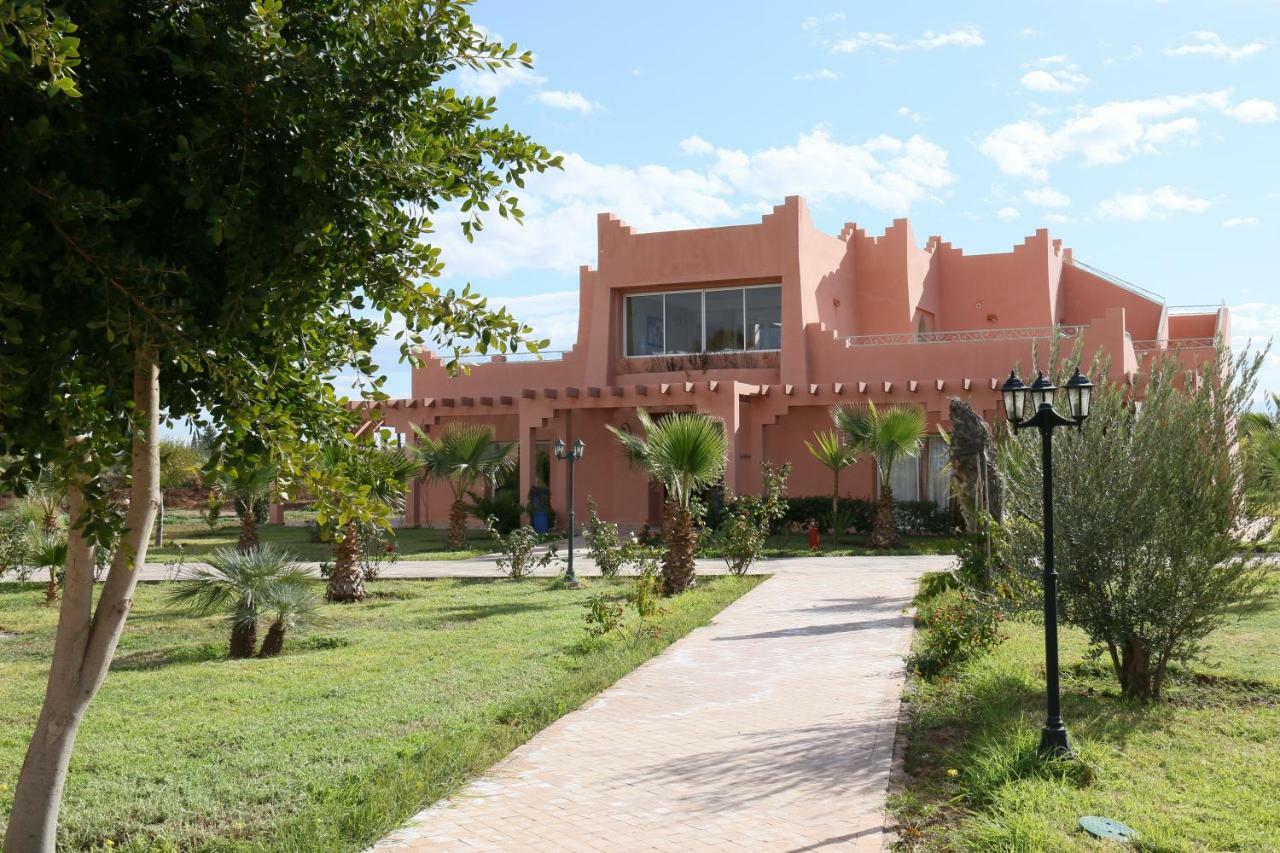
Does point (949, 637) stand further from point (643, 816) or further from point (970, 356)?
point (970, 356)

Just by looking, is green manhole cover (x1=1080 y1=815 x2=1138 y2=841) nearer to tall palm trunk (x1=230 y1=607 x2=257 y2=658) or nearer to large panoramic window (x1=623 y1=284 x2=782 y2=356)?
tall palm trunk (x1=230 y1=607 x2=257 y2=658)

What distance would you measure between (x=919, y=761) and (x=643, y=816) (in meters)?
1.92

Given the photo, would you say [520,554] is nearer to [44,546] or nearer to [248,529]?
[248,529]

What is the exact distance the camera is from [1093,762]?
6406 mm

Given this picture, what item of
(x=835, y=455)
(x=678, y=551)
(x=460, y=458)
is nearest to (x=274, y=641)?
(x=678, y=551)

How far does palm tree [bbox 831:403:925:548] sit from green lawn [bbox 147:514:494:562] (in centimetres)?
752

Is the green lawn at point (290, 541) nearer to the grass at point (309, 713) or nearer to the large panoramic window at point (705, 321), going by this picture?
the large panoramic window at point (705, 321)

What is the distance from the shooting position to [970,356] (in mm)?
24234

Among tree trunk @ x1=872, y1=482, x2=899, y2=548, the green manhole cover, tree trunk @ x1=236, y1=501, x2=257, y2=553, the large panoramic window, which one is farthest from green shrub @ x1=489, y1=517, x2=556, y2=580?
the green manhole cover

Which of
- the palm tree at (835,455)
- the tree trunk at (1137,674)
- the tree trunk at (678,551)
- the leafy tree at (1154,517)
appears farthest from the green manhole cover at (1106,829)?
the palm tree at (835,455)

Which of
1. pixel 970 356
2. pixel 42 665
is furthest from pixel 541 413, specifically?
pixel 42 665

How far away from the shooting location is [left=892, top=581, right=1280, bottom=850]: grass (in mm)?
5316

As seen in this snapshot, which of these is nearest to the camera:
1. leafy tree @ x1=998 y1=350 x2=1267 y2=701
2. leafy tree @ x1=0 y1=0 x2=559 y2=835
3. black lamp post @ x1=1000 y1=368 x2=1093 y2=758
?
leafy tree @ x1=0 y1=0 x2=559 y2=835

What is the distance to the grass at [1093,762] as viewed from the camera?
5316 mm
